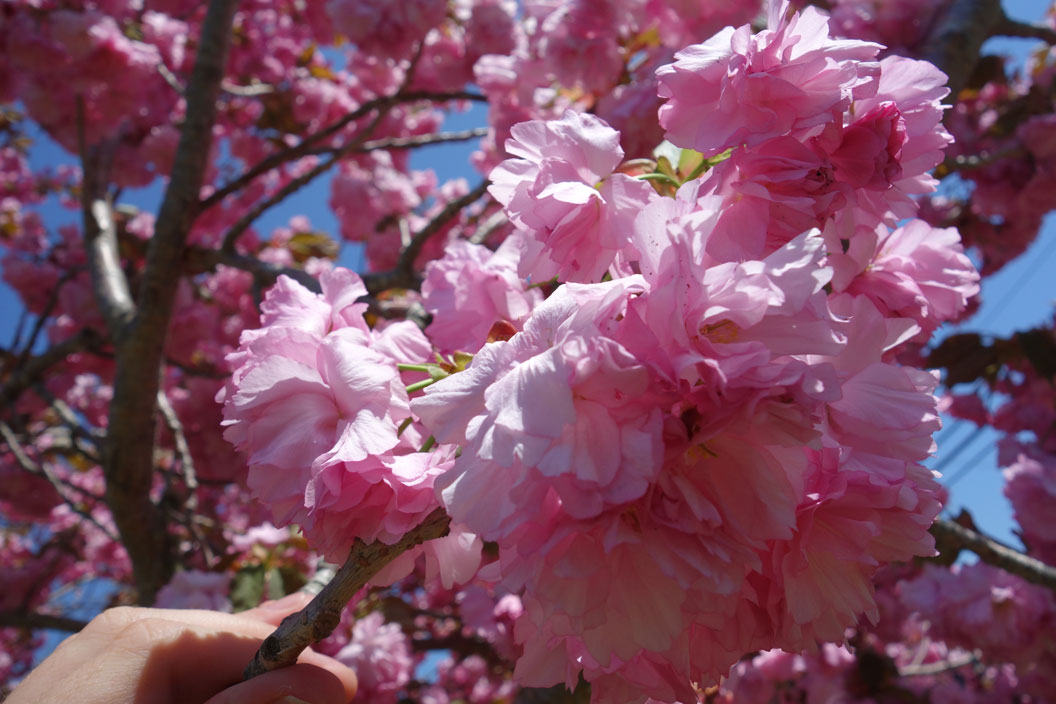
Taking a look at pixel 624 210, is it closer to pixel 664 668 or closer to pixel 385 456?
pixel 385 456

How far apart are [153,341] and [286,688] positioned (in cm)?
184

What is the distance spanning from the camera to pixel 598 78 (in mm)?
1851

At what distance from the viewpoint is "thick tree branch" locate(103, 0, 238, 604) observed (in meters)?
2.21

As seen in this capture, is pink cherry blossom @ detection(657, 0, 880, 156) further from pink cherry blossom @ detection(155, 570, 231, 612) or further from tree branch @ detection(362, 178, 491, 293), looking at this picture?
pink cherry blossom @ detection(155, 570, 231, 612)

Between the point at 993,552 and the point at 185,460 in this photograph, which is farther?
the point at 185,460

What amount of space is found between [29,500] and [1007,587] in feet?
16.6

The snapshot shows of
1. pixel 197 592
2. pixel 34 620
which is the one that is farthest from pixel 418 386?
pixel 34 620

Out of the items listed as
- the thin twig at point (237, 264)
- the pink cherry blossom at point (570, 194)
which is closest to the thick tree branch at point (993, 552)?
the pink cherry blossom at point (570, 194)

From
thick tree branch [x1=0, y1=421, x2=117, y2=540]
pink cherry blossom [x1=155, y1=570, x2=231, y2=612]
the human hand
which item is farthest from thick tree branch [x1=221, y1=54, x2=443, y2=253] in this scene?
the human hand

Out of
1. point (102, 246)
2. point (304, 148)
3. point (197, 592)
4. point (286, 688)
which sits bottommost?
point (197, 592)

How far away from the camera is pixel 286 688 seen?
0.74m

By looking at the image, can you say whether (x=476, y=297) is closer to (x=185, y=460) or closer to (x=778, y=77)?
(x=778, y=77)

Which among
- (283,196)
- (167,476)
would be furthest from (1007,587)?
(167,476)

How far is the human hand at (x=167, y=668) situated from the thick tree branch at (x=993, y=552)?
142 centimetres
